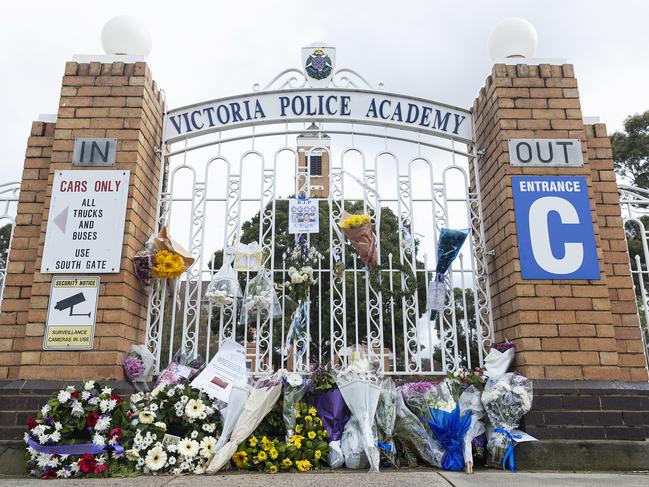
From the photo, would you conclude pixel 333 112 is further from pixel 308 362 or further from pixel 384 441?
pixel 384 441

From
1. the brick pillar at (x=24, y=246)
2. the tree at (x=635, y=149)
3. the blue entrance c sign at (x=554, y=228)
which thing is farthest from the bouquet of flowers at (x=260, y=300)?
the tree at (x=635, y=149)

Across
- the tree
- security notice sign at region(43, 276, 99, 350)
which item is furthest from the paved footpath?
the tree

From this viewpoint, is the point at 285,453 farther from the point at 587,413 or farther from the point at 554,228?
the point at 554,228

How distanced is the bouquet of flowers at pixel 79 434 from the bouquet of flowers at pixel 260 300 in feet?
3.94

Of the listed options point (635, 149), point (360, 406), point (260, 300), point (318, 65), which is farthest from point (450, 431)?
point (635, 149)

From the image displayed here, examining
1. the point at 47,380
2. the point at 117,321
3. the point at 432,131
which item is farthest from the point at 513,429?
the point at 47,380

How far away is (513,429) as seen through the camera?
358 centimetres

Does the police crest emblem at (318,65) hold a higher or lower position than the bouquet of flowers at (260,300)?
higher

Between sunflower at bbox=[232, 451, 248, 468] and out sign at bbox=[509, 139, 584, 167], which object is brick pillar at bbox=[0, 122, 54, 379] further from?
out sign at bbox=[509, 139, 584, 167]

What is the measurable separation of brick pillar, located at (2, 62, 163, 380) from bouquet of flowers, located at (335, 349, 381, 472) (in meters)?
1.79

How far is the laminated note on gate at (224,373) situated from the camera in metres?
3.85

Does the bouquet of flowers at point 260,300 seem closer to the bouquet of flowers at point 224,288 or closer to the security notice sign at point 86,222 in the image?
the bouquet of flowers at point 224,288

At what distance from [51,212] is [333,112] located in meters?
2.68

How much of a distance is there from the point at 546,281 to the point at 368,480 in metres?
2.13
